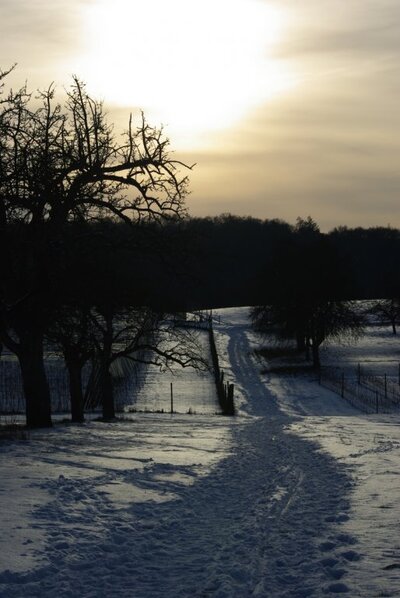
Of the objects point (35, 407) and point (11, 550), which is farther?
point (35, 407)

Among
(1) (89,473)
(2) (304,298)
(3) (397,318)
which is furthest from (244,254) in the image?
(1) (89,473)

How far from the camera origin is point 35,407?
2539cm

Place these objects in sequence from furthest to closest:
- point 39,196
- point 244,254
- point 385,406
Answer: point 244,254 < point 385,406 < point 39,196

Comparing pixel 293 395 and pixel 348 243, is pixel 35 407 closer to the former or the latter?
pixel 293 395

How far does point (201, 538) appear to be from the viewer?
9391 millimetres

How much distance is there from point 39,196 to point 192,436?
813cm

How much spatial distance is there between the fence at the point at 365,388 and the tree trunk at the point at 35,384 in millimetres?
25507

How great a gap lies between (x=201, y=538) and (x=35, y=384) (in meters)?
16.8

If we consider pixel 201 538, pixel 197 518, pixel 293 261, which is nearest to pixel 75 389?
pixel 197 518

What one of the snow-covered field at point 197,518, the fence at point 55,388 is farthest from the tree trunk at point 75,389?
the snow-covered field at point 197,518

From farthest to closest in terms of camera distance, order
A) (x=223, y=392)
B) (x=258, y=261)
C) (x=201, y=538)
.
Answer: (x=258, y=261), (x=223, y=392), (x=201, y=538)

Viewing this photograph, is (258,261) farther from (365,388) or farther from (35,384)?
(35,384)

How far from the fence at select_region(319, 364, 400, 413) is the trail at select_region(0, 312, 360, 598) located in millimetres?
34003

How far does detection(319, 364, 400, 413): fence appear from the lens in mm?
48688
